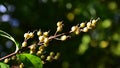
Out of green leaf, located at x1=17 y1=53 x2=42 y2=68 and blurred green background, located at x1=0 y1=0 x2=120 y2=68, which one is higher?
blurred green background, located at x1=0 y1=0 x2=120 y2=68

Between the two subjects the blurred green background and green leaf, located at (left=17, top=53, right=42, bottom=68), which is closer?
green leaf, located at (left=17, top=53, right=42, bottom=68)

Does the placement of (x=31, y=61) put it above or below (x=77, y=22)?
below

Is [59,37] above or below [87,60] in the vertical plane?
below

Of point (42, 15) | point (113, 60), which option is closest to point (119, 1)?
point (113, 60)

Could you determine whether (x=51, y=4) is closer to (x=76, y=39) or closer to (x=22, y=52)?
(x=76, y=39)
